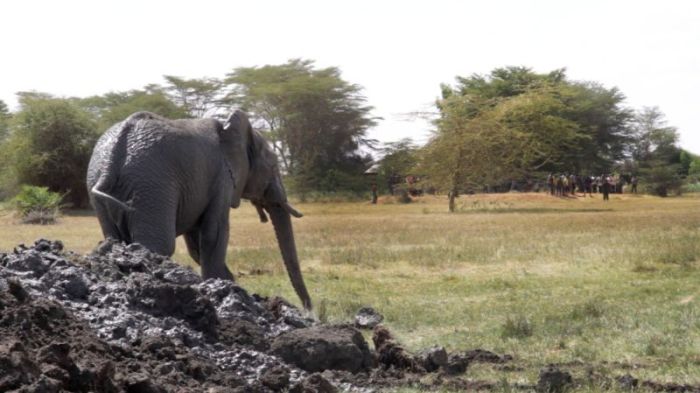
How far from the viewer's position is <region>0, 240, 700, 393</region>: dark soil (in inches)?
223

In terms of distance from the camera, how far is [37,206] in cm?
3572

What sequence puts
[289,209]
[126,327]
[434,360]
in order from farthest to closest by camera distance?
[289,209] → [434,360] → [126,327]

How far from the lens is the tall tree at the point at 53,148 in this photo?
4475 cm

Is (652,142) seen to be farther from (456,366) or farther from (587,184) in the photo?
(456,366)

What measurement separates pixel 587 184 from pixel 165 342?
5309 centimetres

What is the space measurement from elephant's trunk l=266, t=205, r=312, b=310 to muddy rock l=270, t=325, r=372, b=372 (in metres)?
4.16

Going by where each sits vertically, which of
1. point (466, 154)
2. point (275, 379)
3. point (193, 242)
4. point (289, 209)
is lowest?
point (275, 379)

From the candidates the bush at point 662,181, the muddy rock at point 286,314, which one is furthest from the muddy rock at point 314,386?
the bush at point 662,181

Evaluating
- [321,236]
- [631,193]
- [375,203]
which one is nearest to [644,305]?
[321,236]

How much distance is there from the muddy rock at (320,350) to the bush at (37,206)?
28.8 m

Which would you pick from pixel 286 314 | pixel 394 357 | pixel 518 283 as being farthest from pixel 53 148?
pixel 394 357

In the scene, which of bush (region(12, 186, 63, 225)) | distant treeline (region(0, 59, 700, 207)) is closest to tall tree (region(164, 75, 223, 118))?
distant treeline (region(0, 59, 700, 207))

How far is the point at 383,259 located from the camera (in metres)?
18.2

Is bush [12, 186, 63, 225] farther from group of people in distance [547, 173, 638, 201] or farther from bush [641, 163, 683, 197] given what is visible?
bush [641, 163, 683, 197]
